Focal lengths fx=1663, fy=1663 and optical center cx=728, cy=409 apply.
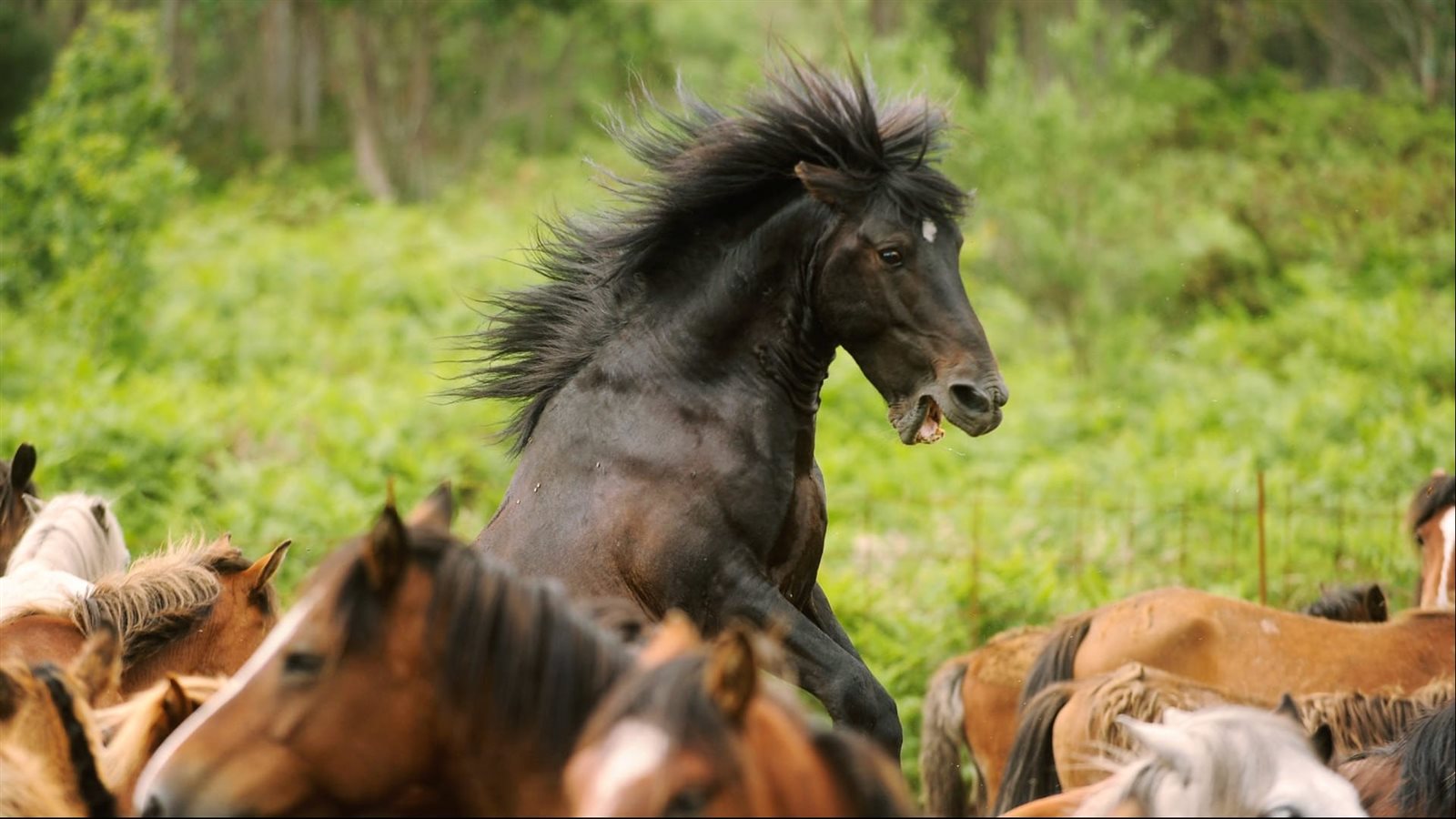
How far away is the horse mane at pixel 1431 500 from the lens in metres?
9.32

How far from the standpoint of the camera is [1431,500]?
30.9 feet

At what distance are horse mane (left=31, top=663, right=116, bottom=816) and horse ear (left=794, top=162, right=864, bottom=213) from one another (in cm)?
274

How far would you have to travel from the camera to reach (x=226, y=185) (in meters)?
34.9

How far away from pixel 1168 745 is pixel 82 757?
7.80ft

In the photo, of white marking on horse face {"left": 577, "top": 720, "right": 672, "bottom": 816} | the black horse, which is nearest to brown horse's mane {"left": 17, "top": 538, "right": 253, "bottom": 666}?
→ the black horse

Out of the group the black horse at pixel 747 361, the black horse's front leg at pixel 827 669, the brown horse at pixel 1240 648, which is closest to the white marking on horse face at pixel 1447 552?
the brown horse at pixel 1240 648

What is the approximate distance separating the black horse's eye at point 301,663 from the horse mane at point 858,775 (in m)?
0.98

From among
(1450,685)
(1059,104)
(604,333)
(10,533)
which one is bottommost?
(10,533)

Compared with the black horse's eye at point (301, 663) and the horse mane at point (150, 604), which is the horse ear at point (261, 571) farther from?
Result: the black horse's eye at point (301, 663)

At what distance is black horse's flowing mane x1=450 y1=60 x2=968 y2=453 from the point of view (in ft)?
18.0

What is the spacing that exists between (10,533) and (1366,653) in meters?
6.44

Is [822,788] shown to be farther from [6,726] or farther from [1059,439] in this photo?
[1059,439]

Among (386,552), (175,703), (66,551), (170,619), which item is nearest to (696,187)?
(170,619)

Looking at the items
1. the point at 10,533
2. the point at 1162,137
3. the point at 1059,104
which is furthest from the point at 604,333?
the point at 1162,137
